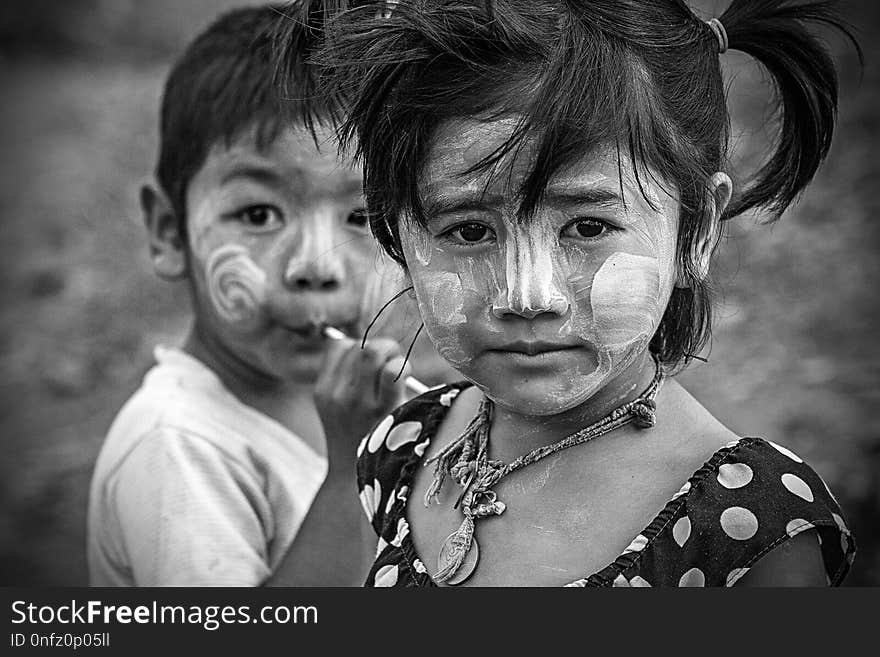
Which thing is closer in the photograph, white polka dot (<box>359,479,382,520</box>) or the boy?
white polka dot (<box>359,479,382,520</box>)

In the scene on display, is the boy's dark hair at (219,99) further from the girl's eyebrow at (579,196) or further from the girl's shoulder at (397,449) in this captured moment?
the girl's eyebrow at (579,196)

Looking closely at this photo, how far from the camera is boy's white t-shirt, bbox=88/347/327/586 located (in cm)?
186

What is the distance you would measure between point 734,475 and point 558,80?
45 centimetres

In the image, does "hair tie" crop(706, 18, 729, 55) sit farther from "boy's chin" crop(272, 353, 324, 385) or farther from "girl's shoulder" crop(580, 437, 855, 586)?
"boy's chin" crop(272, 353, 324, 385)

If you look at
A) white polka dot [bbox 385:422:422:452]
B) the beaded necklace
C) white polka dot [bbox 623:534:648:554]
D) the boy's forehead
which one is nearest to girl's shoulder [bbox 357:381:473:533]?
white polka dot [bbox 385:422:422:452]

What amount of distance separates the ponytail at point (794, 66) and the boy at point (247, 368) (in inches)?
27.8

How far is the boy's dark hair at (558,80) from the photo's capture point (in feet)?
3.84

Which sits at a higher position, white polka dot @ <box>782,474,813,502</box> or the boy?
white polka dot @ <box>782,474,813,502</box>

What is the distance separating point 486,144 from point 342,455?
2.57 ft

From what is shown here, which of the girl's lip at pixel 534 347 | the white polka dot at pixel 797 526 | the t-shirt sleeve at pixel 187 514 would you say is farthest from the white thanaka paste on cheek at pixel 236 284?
the white polka dot at pixel 797 526

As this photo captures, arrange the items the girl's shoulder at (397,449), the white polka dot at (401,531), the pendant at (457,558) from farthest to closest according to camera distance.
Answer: the girl's shoulder at (397,449)
the white polka dot at (401,531)
the pendant at (457,558)

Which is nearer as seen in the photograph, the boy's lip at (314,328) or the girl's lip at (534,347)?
the girl's lip at (534,347)

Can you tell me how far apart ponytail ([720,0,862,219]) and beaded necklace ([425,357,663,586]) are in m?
0.30

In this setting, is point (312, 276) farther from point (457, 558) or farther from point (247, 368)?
point (457, 558)
